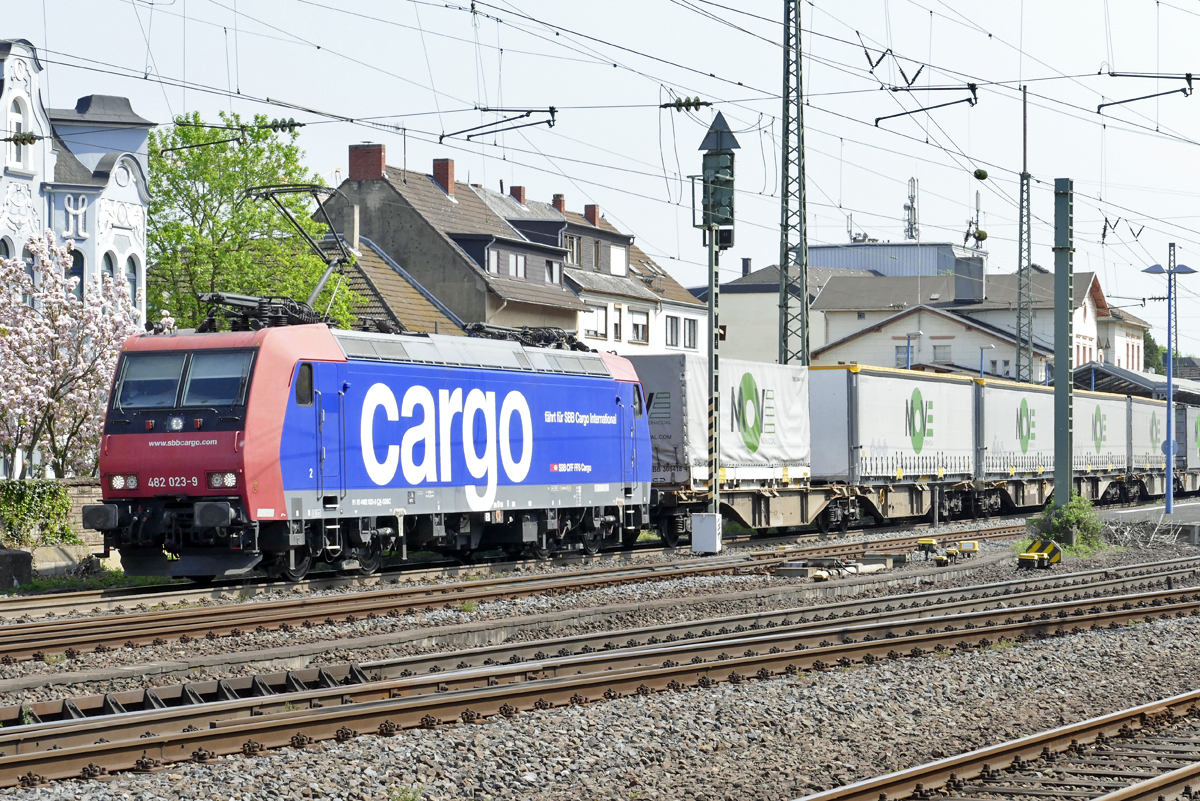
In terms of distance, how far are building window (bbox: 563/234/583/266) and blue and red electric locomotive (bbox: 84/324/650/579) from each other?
38.2 m

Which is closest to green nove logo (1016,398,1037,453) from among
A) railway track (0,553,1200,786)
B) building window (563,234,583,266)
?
railway track (0,553,1200,786)

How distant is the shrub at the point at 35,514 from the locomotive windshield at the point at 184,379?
3.60 metres

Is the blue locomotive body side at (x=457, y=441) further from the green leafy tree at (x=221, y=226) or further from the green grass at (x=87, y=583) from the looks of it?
the green leafy tree at (x=221, y=226)

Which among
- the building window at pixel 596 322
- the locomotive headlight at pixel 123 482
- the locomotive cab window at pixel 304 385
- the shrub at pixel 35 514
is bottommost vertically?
the shrub at pixel 35 514

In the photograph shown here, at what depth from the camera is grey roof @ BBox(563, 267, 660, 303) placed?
5979 cm

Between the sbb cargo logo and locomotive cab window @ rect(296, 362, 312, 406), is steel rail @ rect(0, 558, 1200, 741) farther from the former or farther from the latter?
the sbb cargo logo

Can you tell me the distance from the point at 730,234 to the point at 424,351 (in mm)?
6045

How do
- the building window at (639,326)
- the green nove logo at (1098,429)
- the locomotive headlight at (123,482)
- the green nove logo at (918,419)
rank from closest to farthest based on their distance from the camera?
the locomotive headlight at (123,482), the green nove logo at (918,419), the green nove logo at (1098,429), the building window at (639,326)

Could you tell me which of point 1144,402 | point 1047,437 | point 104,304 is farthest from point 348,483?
point 1144,402

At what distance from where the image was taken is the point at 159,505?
1806 centimetres

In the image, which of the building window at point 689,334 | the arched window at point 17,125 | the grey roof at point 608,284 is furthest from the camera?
the building window at point 689,334

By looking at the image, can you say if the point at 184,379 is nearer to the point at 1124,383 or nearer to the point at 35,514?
the point at 35,514

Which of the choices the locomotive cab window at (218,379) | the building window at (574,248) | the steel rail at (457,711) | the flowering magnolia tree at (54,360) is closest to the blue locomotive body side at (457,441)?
the locomotive cab window at (218,379)

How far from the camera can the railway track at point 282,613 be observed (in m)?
13.4
